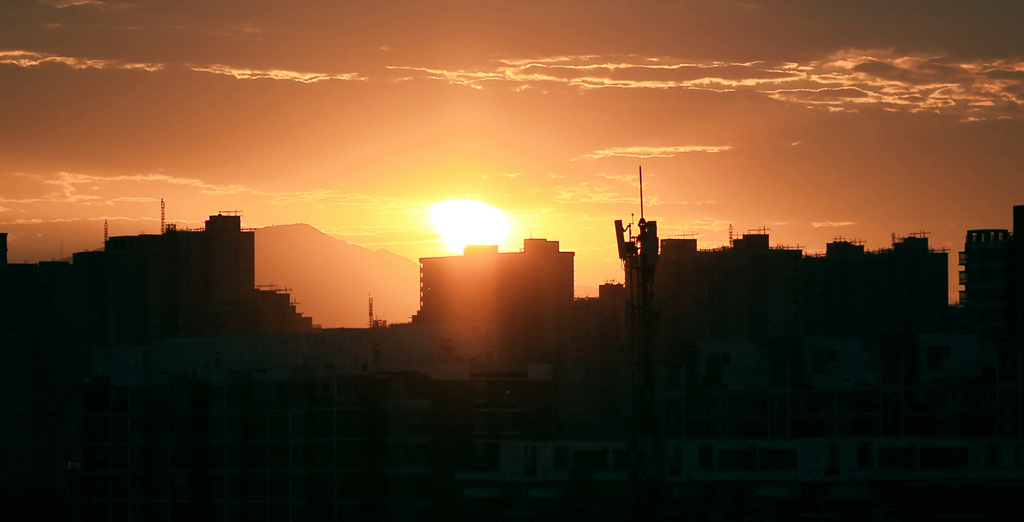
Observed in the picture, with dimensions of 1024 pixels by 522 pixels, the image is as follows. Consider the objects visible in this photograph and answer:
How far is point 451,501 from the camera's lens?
41.6m

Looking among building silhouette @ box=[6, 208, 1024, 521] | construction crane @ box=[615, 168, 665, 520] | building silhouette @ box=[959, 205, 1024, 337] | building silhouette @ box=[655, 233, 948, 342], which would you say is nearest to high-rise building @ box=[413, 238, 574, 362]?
building silhouette @ box=[655, 233, 948, 342]

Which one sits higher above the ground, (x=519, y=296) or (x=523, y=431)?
(x=519, y=296)

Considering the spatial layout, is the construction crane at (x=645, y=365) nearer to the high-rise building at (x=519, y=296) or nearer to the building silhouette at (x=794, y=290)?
the high-rise building at (x=519, y=296)

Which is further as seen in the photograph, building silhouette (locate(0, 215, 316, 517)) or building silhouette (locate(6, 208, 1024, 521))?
building silhouette (locate(0, 215, 316, 517))

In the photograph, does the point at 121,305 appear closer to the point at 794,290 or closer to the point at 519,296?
the point at 519,296

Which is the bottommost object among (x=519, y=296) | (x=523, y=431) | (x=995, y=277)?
(x=523, y=431)

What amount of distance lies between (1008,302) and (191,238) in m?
61.1

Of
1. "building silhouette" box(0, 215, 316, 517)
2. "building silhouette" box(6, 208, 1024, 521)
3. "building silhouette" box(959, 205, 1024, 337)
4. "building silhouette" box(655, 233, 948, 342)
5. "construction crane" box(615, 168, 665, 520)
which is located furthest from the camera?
"building silhouette" box(655, 233, 948, 342)

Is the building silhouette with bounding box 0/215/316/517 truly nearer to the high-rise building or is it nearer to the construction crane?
the high-rise building

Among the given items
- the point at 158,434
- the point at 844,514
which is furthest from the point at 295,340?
the point at 844,514

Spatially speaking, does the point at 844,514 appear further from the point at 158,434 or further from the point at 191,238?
the point at 191,238

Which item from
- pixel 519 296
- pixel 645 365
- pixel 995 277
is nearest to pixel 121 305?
pixel 519 296

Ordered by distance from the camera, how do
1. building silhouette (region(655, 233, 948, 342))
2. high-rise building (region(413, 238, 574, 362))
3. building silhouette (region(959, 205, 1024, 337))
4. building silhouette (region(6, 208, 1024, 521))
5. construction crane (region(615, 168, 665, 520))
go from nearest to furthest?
construction crane (region(615, 168, 665, 520)) < building silhouette (region(6, 208, 1024, 521)) < building silhouette (region(959, 205, 1024, 337)) < high-rise building (region(413, 238, 574, 362)) < building silhouette (region(655, 233, 948, 342))

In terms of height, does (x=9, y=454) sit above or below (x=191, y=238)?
below
